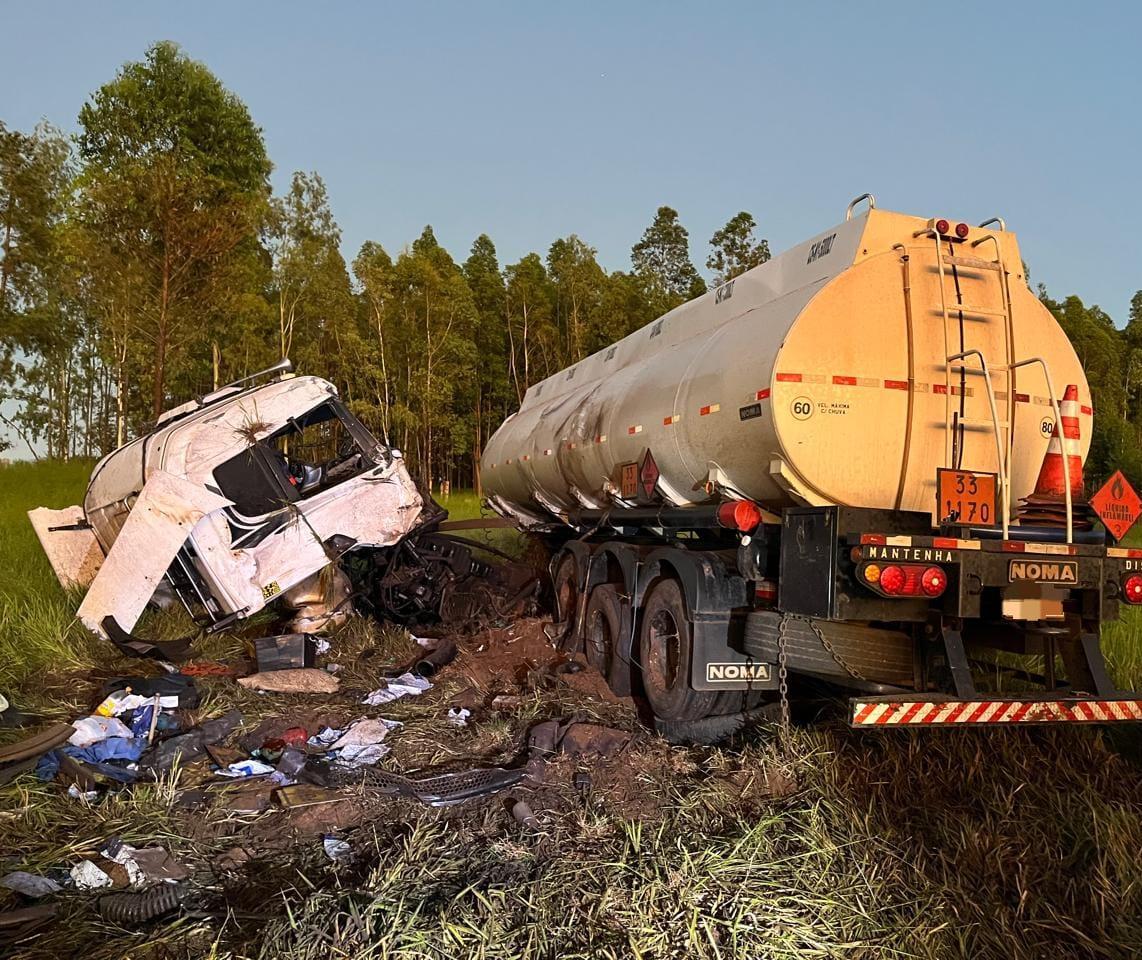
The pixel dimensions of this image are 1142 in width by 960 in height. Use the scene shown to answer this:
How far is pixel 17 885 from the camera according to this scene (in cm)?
315

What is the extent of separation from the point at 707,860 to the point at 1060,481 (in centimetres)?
323

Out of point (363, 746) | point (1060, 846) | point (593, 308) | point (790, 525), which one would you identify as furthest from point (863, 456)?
point (593, 308)

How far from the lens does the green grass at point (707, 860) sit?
2.76m

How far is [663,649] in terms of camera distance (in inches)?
233

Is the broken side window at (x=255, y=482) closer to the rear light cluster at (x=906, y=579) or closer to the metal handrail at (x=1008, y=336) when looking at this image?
the rear light cluster at (x=906, y=579)

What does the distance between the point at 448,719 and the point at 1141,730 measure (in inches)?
167

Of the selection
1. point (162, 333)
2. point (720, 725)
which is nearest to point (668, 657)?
point (720, 725)

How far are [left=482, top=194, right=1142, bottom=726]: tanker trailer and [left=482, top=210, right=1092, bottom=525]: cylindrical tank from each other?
13 millimetres

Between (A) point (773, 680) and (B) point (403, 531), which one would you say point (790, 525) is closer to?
(A) point (773, 680)

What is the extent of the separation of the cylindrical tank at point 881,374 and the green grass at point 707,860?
1.51 metres

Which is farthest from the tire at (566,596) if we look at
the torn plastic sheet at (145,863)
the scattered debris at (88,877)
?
the scattered debris at (88,877)

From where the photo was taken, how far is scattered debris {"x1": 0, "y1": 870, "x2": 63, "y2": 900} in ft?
10.3

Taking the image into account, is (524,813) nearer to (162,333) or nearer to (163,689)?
(163,689)

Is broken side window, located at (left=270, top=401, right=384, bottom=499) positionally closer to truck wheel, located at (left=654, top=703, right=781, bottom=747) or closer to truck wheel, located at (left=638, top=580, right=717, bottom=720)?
truck wheel, located at (left=638, top=580, right=717, bottom=720)
